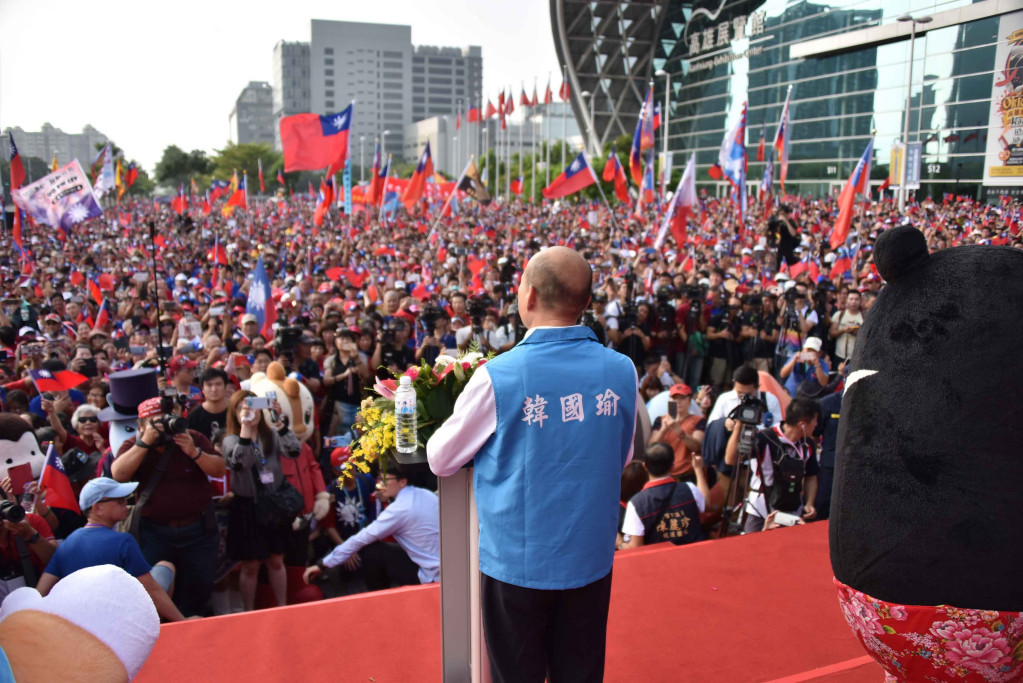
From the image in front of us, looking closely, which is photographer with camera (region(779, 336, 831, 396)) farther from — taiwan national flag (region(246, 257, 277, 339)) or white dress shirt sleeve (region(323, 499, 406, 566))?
taiwan national flag (region(246, 257, 277, 339))

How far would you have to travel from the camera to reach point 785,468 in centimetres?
440

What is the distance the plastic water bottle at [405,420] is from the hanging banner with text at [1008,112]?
11.3 m

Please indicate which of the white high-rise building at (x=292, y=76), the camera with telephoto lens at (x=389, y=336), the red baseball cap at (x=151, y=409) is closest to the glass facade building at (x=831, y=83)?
the camera with telephoto lens at (x=389, y=336)

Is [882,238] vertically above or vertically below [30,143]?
below

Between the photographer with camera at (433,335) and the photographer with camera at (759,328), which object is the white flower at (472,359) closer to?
the photographer with camera at (433,335)

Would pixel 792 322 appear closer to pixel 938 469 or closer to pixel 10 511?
pixel 938 469

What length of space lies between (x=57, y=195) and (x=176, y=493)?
10279 mm

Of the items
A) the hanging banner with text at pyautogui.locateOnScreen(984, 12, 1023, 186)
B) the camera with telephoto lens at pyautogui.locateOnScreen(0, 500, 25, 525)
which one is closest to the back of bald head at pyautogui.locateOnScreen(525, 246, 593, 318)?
the camera with telephoto lens at pyautogui.locateOnScreen(0, 500, 25, 525)

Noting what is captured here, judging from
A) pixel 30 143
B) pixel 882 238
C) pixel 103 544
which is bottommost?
pixel 103 544

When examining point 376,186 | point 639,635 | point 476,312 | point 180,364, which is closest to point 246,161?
point 376,186

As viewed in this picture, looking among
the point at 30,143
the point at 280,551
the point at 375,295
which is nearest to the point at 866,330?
the point at 280,551

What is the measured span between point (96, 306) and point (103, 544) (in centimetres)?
989

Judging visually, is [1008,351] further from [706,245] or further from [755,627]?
[706,245]

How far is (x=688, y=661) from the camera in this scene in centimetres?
297
